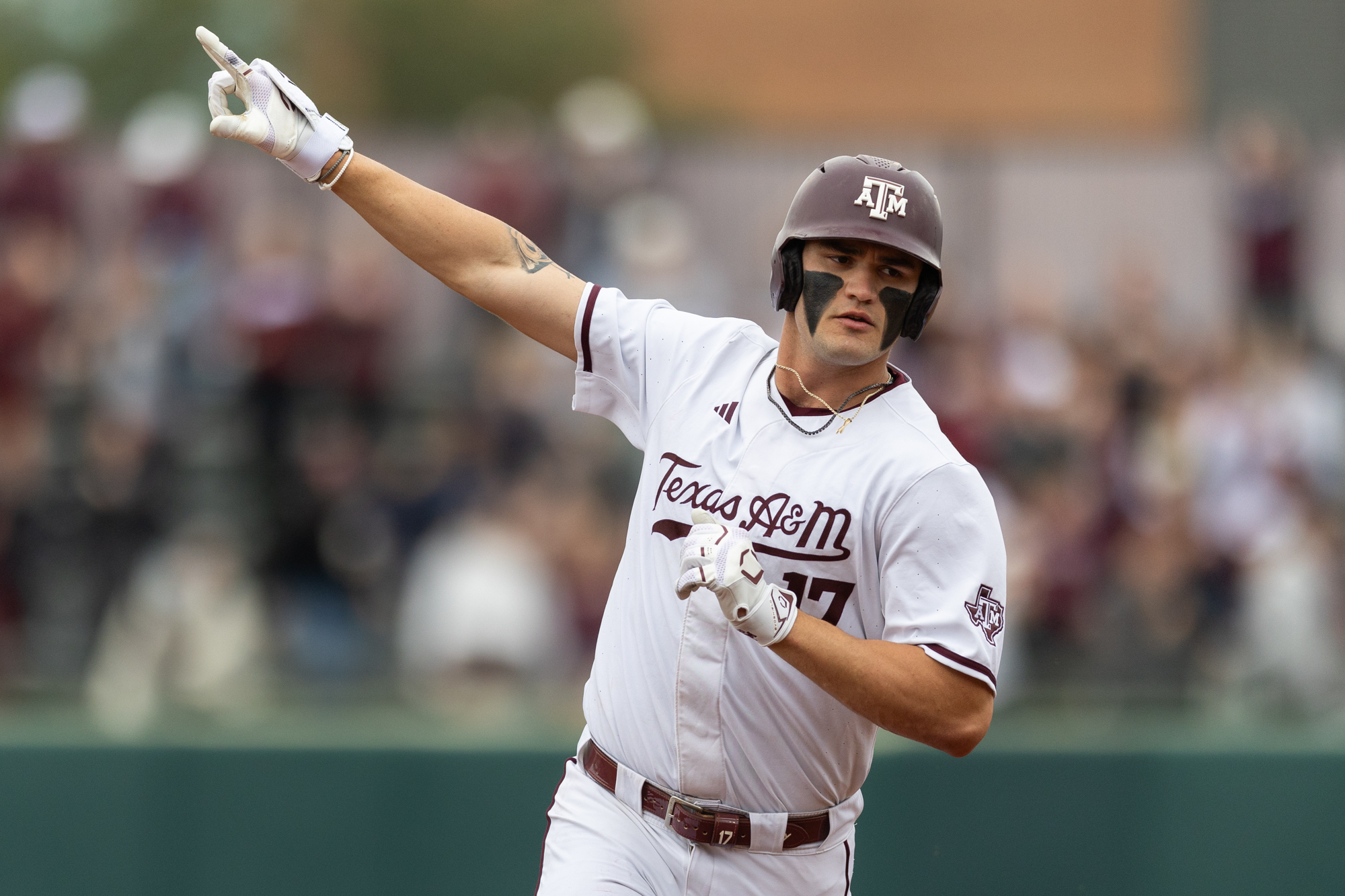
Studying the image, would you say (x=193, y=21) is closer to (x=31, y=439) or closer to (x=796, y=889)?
(x=31, y=439)

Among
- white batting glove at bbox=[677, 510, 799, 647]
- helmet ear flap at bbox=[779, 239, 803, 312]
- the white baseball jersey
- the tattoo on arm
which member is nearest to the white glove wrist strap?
the tattoo on arm

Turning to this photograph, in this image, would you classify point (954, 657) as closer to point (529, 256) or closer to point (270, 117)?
point (529, 256)

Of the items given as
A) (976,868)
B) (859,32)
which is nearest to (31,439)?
(976,868)

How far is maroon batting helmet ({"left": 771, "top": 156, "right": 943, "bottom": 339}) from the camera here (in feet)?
13.3

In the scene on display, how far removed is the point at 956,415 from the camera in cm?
917

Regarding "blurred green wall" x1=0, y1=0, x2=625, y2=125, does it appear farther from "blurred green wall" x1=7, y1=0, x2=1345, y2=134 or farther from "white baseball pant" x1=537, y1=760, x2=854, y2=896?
"white baseball pant" x1=537, y1=760, x2=854, y2=896

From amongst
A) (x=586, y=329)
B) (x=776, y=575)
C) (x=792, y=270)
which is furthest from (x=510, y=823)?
(x=792, y=270)

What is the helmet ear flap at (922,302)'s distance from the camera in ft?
13.7

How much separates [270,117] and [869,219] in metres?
1.53

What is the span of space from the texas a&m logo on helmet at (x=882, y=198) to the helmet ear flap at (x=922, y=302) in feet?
0.59

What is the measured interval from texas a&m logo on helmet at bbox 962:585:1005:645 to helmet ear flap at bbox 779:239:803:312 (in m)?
0.85

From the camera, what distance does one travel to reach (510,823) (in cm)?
670

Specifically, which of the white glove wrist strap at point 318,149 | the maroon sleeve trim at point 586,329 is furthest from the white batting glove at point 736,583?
the white glove wrist strap at point 318,149

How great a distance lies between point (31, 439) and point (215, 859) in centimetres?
394
